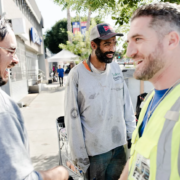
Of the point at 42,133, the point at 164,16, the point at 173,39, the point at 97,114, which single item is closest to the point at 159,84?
the point at 173,39

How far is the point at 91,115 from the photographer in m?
2.15

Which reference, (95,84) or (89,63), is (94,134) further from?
(89,63)

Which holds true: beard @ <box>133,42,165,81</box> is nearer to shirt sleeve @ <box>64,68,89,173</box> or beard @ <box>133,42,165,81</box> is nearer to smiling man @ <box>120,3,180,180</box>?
smiling man @ <box>120,3,180,180</box>

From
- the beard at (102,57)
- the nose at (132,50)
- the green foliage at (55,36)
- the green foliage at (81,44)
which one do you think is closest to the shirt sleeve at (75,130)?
the beard at (102,57)

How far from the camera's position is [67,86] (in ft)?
7.39

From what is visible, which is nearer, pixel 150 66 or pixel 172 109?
pixel 172 109

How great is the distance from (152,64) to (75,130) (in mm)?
1211

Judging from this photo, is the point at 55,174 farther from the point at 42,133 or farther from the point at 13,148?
the point at 42,133

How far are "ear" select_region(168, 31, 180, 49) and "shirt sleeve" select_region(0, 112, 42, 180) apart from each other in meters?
1.03

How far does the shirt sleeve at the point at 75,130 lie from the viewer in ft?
6.80

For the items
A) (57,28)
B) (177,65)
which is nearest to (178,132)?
(177,65)

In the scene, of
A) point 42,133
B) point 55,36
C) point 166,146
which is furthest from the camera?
point 55,36

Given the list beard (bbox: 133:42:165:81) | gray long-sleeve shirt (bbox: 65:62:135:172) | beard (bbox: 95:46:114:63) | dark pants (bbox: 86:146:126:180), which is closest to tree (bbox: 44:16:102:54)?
beard (bbox: 95:46:114:63)

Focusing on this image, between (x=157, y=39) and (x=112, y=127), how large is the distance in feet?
4.24
